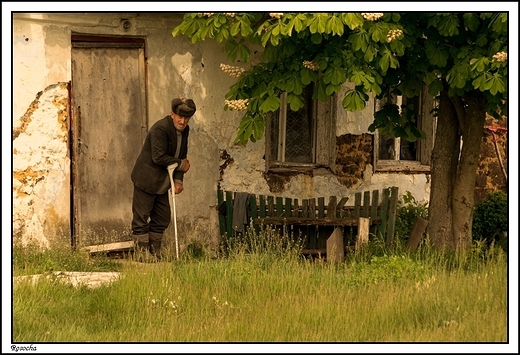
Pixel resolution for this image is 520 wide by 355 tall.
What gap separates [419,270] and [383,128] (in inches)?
97.8

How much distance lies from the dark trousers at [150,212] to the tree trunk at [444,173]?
3321 mm

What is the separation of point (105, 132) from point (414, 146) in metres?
5.15

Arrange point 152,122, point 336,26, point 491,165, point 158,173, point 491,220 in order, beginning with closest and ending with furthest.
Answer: point 336,26, point 158,173, point 152,122, point 491,220, point 491,165

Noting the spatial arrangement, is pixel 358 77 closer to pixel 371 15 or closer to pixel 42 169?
pixel 371 15

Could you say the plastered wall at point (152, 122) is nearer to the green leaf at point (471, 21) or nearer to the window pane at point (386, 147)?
the window pane at point (386, 147)

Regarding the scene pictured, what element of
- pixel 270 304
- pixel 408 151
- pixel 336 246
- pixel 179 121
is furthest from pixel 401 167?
pixel 270 304

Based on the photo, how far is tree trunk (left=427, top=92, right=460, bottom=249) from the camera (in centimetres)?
1262

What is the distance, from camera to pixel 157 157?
477 inches

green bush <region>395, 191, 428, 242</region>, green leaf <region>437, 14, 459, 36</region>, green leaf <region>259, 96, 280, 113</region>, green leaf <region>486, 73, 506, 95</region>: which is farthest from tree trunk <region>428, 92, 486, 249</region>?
green leaf <region>259, 96, 280, 113</region>

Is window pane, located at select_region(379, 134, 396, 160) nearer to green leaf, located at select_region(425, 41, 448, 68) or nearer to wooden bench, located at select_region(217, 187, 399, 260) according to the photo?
wooden bench, located at select_region(217, 187, 399, 260)

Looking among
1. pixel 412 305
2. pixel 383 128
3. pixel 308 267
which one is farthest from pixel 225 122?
pixel 412 305

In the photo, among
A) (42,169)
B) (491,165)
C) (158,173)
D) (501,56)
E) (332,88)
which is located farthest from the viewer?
(491,165)

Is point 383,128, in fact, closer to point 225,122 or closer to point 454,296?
point 225,122

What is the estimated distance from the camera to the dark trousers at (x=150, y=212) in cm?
1239
